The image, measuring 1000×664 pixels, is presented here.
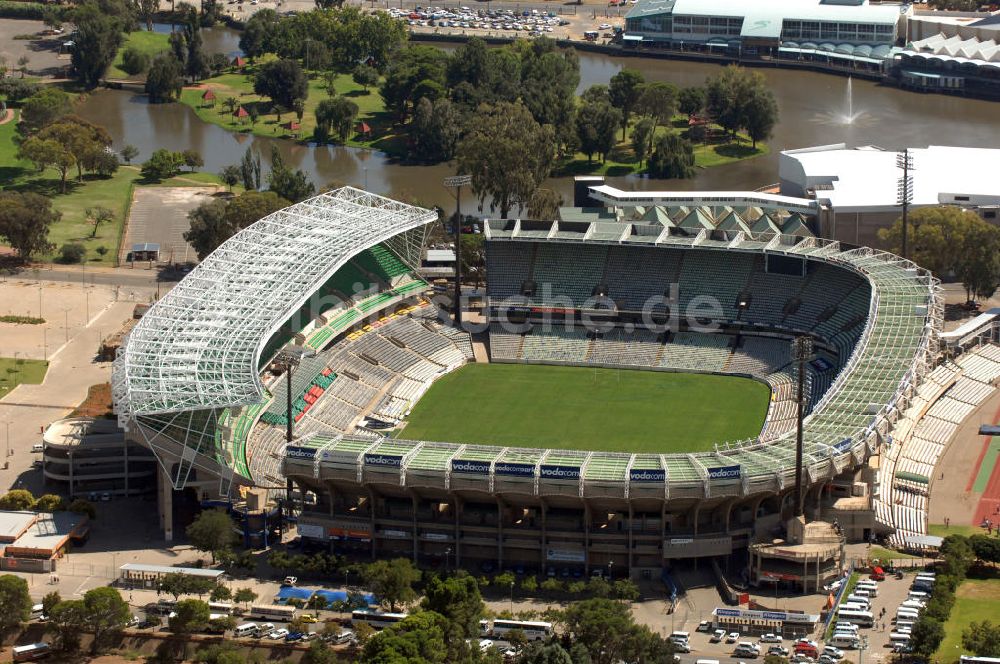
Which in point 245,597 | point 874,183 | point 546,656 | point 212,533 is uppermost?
point 874,183

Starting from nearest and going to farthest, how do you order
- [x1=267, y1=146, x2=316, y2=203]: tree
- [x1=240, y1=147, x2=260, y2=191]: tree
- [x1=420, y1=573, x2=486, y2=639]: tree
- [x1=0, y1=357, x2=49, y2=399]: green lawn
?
[x1=420, y1=573, x2=486, y2=639]: tree < [x1=0, y1=357, x2=49, y2=399]: green lawn < [x1=267, y1=146, x2=316, y2=203]: tree < [x1=240, y1=147, x2=260, y2=191]: tree

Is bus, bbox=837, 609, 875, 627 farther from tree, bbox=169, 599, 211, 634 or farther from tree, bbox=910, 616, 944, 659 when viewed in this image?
tree, bbox=169, 599, 211, 634

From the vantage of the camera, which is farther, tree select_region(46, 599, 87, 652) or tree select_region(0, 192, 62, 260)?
tree select_region(0, 192, 62, 260)

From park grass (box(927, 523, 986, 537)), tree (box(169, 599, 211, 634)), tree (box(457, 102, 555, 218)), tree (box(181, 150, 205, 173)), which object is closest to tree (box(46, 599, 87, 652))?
tree (box(169, 599, 211, 634))

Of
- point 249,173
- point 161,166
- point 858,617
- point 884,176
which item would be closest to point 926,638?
point 858,617

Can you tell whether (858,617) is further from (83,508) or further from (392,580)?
(83,508)
